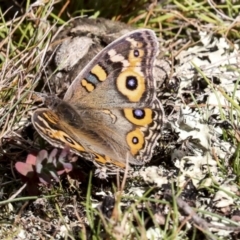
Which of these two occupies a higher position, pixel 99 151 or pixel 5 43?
pixel 5 43

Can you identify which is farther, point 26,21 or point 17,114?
point 26,21

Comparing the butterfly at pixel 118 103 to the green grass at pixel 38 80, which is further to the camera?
the butterfly at pixel 118 103

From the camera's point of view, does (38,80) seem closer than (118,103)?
No

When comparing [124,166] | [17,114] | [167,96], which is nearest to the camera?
[124,166]

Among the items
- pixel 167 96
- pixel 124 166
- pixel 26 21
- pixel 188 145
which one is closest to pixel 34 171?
pixel 124 166

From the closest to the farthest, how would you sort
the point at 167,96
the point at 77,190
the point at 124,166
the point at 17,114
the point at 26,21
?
the point at 124,166
the point at 77,190
the point at 17,114
the point at 167,96
the point at 26,21

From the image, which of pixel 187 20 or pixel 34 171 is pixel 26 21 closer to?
pixel 187 20

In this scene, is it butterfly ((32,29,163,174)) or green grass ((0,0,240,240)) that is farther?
butterfly ((32,29,163,174))

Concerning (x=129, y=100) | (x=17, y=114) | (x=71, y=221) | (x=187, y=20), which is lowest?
(x=71, y=221)
